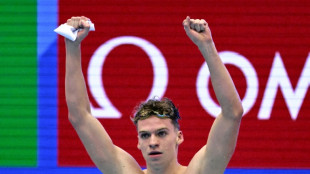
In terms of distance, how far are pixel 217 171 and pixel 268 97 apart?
4.13 meters

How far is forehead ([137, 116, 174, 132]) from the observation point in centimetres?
396

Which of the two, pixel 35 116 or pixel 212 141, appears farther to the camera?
pixel 35 116

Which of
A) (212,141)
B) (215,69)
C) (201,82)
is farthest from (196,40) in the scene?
(201,82)

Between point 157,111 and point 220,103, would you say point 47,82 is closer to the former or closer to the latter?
point 157,111

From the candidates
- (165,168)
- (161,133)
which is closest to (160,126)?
(161,133)

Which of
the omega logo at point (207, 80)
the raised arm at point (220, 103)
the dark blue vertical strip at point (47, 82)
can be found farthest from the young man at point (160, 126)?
the dark blue vertical strip at point (47, 82)

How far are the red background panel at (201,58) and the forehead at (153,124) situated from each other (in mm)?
3771

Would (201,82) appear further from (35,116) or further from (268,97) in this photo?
(35,116)

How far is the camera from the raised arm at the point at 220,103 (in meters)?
3.54

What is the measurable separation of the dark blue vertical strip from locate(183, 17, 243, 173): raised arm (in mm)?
4329

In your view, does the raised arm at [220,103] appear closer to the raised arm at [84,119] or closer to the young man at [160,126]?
the young man at [160,126]

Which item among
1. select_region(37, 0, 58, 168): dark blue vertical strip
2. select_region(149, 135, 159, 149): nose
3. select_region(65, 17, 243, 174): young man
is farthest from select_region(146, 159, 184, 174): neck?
select_region(37, 0, 58, 168): dark blue vertical strip

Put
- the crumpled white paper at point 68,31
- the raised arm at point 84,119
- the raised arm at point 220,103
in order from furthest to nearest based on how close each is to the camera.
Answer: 1. the raised arm at point 84,119
2. the crumpled white paper at point 68,31
3. the raised arm at point 220,103

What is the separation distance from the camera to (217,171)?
3.81m
